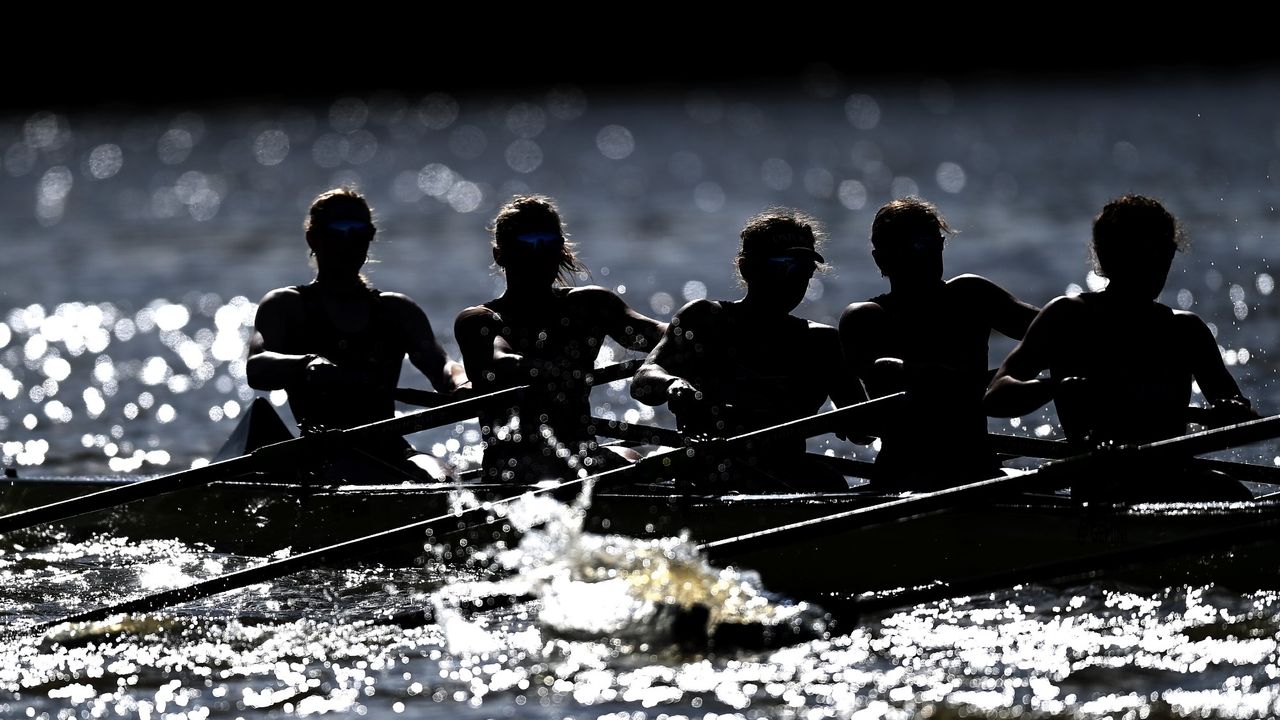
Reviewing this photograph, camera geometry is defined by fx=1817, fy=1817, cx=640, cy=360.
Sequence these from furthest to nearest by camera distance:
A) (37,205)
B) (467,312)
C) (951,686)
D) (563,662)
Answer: (37,205), (467,312), (563,662), (951,686)

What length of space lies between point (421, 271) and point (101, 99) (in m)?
81.4

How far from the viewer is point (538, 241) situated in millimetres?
9188

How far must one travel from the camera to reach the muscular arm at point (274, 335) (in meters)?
9.66

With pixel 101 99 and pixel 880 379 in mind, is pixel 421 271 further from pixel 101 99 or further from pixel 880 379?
pixel 101 99

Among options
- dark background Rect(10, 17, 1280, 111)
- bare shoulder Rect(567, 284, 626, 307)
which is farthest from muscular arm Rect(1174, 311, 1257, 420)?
dark background Rect(10, 17, 1280, 111)

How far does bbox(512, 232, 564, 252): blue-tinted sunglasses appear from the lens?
9.16 meters

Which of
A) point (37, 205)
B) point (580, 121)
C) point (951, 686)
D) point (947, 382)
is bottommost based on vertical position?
point (951, 686)

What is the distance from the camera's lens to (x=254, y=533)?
9.58 meters

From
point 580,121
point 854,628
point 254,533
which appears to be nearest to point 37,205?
point 254,533

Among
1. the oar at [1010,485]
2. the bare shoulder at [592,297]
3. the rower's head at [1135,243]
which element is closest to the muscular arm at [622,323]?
the bare shoulder at [592,297]

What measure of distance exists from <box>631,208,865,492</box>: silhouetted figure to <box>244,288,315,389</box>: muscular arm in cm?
213

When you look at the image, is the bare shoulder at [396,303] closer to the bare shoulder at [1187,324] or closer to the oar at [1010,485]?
the oar at [1010,485]

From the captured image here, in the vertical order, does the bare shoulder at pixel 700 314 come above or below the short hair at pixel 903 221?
→ below

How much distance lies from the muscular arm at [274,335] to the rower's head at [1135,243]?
13.7 ft
